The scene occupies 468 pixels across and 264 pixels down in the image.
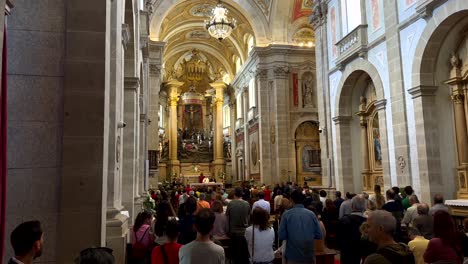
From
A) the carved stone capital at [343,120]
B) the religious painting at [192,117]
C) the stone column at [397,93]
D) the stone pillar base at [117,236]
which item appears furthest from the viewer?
the religious painting at [192,117]

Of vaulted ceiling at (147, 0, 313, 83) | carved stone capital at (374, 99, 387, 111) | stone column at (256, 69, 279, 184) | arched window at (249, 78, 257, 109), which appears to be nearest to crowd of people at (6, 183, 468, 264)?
carved stone capital at (374, 99, 387, 111)

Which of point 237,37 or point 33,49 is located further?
point 237,37

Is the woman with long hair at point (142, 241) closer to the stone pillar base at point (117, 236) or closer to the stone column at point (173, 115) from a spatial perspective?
the stone pillar base at point (117, 236)

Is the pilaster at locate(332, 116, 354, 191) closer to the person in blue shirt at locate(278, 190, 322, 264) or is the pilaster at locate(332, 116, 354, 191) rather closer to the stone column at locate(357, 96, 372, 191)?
the stone column at locate(357, 96, 372, 191)

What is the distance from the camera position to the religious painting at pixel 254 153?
23609 millimetres

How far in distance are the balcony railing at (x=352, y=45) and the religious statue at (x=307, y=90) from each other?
8.05m

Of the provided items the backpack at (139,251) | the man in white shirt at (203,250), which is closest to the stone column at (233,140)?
the backpack at (139,251)

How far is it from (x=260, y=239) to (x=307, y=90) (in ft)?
60.2

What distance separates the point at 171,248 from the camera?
11.2ft

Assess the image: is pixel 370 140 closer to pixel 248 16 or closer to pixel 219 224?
pixel 219 224

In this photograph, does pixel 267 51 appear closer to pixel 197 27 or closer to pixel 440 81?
pixel 197 27

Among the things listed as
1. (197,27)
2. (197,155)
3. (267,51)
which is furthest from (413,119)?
(197,155)

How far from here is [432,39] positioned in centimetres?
927

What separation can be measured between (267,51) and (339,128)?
31.2 feet
